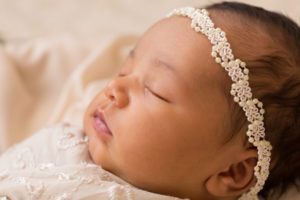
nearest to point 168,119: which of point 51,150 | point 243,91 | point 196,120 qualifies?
point 196,120

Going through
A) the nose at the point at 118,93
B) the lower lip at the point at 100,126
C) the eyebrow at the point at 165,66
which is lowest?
the lower lip at the point at 100,126

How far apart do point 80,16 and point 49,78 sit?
411 millimetres

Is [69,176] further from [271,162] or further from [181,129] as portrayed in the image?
[271,162]

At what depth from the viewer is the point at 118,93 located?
0.92m

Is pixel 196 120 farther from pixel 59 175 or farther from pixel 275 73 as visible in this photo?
pixel 59 175

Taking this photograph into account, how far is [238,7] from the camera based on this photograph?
0.97 meters

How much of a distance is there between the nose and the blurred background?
2.76 feet

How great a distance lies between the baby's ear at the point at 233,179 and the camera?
36.4 inches

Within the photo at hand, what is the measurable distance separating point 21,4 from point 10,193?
1.18 metres

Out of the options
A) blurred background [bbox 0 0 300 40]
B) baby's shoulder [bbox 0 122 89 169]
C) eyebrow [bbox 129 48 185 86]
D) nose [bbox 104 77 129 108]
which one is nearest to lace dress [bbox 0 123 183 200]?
baby's shoulder [bbox 0 122 89 169]

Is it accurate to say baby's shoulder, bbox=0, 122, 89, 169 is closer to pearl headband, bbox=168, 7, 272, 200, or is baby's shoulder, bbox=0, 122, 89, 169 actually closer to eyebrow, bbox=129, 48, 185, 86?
eyebrow, bbox=129, 48, 185, 86

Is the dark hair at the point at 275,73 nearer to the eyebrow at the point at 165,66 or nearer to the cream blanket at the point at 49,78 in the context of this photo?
the eyebrow at the point at 165,66

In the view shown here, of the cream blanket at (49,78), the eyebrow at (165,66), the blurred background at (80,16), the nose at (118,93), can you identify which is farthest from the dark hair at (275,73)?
the blurred background at (80,16)

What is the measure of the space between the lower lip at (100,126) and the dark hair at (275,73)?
0.91 feet
